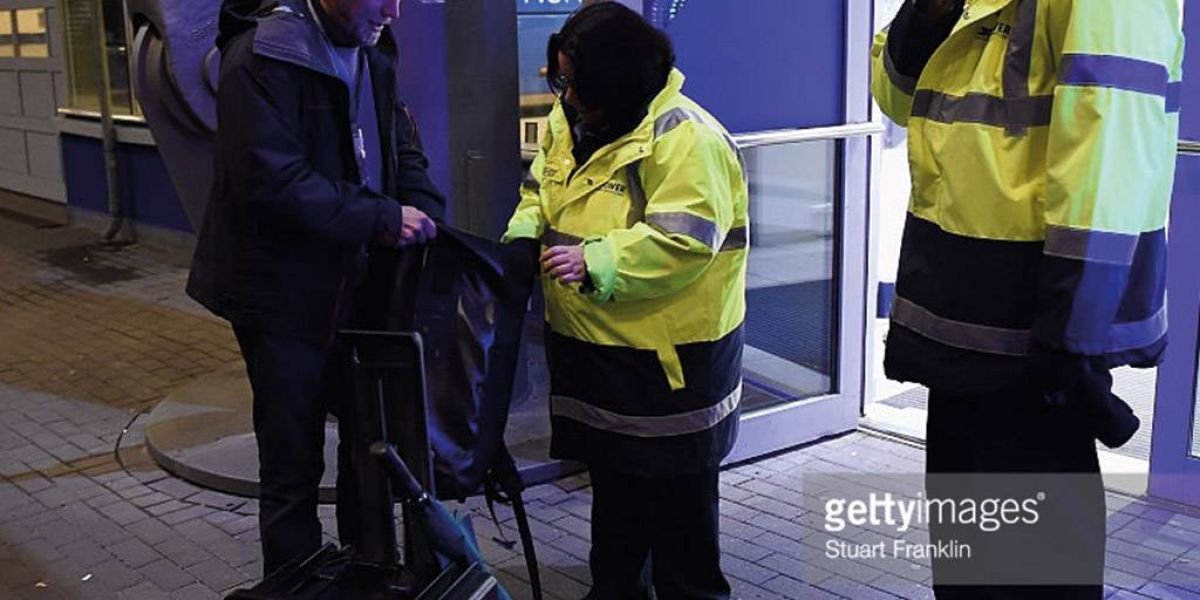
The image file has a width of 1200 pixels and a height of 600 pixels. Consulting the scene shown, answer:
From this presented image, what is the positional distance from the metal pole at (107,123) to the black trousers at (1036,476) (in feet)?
27.6

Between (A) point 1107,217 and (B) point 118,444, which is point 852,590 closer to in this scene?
(A) point 1107,217

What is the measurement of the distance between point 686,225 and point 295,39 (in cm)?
101

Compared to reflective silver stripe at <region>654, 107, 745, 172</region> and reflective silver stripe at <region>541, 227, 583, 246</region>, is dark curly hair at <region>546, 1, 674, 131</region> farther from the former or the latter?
reflective silver stripe at <region>541, 227, 583, 246</region>

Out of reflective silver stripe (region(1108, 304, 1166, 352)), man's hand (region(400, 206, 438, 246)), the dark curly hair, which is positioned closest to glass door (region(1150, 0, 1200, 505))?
reflective silver stripe (region(1108, 304, 1166, 352))

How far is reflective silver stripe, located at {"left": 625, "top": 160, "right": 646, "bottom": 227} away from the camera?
286 cm

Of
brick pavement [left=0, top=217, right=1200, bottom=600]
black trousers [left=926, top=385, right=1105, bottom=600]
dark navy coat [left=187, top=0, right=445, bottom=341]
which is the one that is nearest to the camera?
black trousers [left=926, top=385, right=1105, bottom=600]

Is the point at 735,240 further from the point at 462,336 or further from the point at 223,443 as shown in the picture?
the point at 223,443

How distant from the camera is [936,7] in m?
2.59

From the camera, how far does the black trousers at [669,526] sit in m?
3.07

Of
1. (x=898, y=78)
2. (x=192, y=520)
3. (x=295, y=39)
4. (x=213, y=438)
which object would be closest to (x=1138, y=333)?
(x=898, y=78)

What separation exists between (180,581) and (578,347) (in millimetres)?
1642

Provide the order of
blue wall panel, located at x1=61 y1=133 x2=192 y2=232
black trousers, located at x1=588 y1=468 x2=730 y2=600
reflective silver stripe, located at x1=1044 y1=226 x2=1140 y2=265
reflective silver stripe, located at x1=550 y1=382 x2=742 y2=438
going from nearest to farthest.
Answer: reflective silver stripe, located at x1=1044 y1=226 x2=1140 y2=265
reflective silver stripe, located at x1=550 y1=382 x2=742 y2=438
black trousers, located at x1=588 y1=468 x2=730 y2=600
blue wall panel, located at x1=61 y1=133 x2=192 y2=232

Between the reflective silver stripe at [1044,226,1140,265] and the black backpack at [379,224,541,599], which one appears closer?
the reflective silver stripe at [1044,226,1140,265]

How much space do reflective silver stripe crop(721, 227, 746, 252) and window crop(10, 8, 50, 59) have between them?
916 cm
